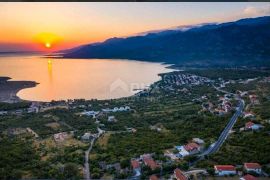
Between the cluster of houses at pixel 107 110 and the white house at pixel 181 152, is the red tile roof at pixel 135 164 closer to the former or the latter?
the white house at pixel 181 152

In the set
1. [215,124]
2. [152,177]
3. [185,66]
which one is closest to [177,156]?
[152,177]

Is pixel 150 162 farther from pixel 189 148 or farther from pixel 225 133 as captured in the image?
pixel 225 133

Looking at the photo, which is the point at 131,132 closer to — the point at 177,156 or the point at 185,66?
the point at 177,156

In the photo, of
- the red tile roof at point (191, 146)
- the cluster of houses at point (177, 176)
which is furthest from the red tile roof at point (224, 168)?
the red tile roof at point (191, 146)

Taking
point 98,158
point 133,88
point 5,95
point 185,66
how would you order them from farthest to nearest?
point 185,66 → point 133,88 → point 5,95 → point 98,158

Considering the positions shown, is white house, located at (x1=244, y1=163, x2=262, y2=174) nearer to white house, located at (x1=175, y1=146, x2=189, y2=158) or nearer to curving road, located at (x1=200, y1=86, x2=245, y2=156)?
curving road, located at (x1=200, y1=86, x2=245, y2=156)
